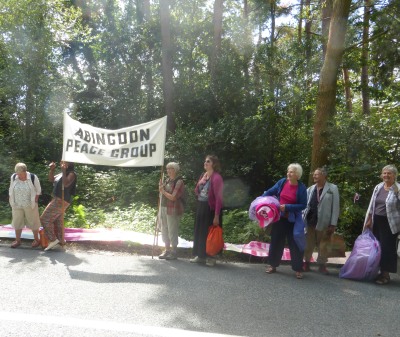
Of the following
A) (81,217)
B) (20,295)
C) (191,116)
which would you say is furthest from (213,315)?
(191,116)

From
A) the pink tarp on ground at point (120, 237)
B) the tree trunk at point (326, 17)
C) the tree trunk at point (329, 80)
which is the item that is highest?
the tree trunk at point (326, 17)

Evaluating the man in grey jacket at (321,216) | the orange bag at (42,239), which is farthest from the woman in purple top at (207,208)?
the orange bag at (42,239)

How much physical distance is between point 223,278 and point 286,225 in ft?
4.43

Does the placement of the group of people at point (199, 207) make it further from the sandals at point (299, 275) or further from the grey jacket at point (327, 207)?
the grey jacket at point (327, 207)

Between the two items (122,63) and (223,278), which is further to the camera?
(122,63)

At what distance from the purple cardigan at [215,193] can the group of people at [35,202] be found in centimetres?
273

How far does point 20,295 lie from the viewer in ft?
17.1

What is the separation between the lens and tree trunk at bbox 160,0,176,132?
16.4 m

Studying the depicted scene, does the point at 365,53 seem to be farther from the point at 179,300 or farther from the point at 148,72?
the point at 179,300

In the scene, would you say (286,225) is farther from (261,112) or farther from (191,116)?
(191,116)

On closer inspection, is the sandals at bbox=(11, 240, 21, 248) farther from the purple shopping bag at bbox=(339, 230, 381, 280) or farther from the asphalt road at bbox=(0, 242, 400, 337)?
the purple shopping bag at bbox=(339, 230, 381, 280)

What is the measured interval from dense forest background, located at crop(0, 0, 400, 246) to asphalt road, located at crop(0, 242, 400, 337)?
107 inches

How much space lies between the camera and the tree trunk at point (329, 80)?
8930 millimetres

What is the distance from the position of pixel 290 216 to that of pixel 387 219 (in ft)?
4.78
